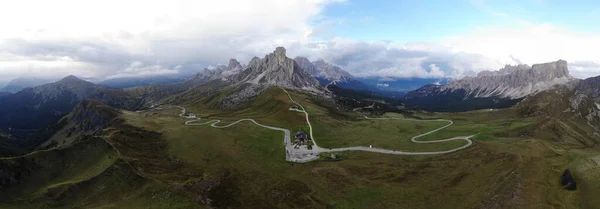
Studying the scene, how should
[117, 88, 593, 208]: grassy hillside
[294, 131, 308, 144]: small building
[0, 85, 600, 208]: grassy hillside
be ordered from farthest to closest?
1. [294, 131, 308, 144]: small building
2. [117, 88, 593, 208]: grassy hillside
3. [0, 85, 600, 208]: grassy hillside

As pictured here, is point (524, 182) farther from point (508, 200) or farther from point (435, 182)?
point (435, 182)

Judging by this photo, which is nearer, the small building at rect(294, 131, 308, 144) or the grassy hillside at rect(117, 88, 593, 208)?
the grassy hillside at rect(117, 88, 593, 208)

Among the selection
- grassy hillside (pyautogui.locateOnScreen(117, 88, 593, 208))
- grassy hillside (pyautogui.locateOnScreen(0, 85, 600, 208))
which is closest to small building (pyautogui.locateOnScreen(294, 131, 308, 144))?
grassy hillside (pyautogui.locateOnScreen(117, 88, 593, 208))

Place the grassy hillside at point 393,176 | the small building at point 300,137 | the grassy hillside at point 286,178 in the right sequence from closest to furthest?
the grassy hillside at point 286,178, the grassy hillside at point 393,176, the small building at point 300,137

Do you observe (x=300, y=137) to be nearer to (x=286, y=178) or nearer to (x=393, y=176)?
(x=286, y=178)

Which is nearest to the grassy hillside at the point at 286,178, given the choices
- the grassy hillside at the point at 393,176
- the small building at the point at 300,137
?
the grassy hillside at the point at 393,176

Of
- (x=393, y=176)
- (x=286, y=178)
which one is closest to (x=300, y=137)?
(x=286, y=178)

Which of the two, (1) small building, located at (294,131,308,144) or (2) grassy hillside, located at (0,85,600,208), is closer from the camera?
(2) grassy hillside, located at (0,85,600,208)

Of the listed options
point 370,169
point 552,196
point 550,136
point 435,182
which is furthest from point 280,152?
point 550,136

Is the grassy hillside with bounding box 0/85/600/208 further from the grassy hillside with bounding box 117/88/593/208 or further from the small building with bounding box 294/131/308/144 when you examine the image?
the small building with bounding box 294/131/308/144

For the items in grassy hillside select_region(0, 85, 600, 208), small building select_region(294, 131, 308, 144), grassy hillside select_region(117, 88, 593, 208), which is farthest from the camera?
small building select_region(294, 131, 308, 144)

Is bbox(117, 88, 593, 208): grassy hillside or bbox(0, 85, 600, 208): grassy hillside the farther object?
bbox(117, 88, 593, 208): grassy hillside

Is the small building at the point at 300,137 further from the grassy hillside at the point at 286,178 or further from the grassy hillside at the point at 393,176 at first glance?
the grassy hillside at the point at 286,178
